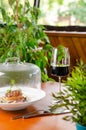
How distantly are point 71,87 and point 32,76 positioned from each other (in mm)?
623

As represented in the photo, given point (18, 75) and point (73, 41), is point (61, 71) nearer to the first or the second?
point (18, 75)

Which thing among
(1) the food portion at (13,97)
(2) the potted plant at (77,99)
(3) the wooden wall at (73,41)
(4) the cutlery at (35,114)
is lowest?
(3) the wooden wall at (73,41)

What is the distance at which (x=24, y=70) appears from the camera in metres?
1.64

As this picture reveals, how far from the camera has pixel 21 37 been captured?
2166 mm

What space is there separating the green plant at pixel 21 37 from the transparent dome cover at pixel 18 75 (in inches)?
19.3

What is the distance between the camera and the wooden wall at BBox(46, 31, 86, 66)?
3571mm

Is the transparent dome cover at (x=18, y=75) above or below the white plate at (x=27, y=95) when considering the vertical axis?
above

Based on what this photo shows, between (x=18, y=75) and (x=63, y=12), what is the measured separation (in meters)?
2.60

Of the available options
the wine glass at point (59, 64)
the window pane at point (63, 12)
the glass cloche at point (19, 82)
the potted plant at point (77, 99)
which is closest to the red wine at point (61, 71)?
→ the wine glass at point (59, 64)

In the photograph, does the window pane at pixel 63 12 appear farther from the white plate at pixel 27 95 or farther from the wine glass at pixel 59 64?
the white plate at pixel 27 95

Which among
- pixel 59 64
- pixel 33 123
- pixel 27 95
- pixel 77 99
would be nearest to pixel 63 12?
pixel 59 64

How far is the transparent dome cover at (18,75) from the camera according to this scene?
5.28ft

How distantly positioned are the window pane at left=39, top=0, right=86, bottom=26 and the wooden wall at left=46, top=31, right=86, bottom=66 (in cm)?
34

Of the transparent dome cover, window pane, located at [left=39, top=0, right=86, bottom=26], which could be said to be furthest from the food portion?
window pane, located at [left=39, top=0, right=86, bottom=26]
